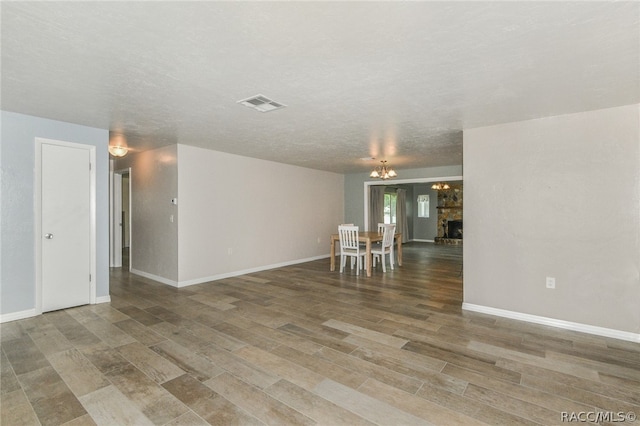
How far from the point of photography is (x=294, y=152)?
5.39m

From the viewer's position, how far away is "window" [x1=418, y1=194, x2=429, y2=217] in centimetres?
1233

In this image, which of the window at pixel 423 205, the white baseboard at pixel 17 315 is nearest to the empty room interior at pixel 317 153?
the white baseboard at pixel 17 315

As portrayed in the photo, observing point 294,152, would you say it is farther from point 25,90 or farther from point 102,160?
point 25,90

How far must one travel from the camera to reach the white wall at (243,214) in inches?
197

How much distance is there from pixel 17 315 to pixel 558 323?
5.98m

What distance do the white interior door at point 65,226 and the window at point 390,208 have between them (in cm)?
894

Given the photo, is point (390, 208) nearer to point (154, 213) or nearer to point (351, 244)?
point (351, 244)

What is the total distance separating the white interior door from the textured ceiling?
64 cm

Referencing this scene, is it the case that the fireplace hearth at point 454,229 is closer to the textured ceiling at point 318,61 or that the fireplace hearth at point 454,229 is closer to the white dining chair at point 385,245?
the white dining chair at point 385,245

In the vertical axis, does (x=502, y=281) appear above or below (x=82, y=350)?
above

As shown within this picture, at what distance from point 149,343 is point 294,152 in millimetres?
3653

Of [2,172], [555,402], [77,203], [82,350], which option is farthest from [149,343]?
[555,402]

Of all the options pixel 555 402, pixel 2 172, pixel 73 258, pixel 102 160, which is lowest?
pixel 555 402

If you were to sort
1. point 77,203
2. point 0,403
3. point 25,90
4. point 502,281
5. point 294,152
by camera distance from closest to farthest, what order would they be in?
point 0,403
point 25,90
point 502,281
point 77,203
point 294,152
